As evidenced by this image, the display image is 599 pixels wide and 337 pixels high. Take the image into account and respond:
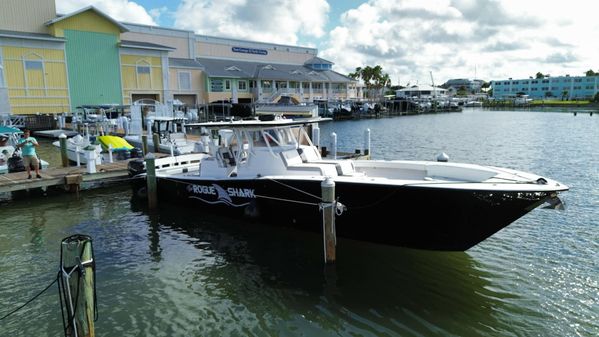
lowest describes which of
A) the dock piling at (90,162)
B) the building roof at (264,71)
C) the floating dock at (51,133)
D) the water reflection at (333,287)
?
the water reflection at (333,287)

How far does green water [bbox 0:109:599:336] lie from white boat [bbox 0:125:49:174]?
3.91 m

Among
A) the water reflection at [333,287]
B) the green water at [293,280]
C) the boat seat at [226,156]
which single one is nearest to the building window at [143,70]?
the green water at [293,280]

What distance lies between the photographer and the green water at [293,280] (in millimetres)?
7062

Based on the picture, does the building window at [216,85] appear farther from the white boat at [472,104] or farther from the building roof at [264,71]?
the white boat at [472,104]

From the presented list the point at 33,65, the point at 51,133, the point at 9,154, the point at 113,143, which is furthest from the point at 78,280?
the point at 33,65

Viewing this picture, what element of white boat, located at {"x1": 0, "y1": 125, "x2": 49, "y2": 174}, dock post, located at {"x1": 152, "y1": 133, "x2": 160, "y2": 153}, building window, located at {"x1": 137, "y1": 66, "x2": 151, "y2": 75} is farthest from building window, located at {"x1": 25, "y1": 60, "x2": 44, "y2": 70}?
dock post, located at {"x1": 152, "y1": 133, "x2": 160, "y2": 153}

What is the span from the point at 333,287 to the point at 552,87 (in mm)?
174340

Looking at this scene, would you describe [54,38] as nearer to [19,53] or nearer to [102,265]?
Result: [19,53]

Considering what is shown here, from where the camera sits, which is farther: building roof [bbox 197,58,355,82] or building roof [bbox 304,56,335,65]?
building roof [bbox 304,56,335,65]

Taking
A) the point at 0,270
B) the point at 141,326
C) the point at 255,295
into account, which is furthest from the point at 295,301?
the point at 0,270

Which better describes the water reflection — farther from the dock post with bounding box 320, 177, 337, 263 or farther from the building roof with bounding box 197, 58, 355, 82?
the building roof with bounding box 197, 58, 355, 82

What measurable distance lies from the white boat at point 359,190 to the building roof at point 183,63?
43905mm

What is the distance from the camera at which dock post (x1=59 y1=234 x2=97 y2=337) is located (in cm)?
531

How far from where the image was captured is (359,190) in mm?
8992
